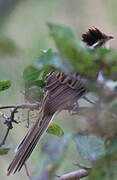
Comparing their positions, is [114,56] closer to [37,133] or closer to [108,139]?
[108,139]

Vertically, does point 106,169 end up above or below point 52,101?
below

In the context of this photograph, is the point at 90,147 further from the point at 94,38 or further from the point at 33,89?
the point at 94,38

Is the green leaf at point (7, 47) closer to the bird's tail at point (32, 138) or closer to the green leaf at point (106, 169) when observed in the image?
the bird's tail at point (32, 138)

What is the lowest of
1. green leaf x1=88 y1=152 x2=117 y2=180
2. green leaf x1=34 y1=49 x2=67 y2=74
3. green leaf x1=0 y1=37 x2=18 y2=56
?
green leaf x1=88 y1=152 x2=117 y2=180

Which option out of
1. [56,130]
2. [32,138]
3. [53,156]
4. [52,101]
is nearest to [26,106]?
[56,130]

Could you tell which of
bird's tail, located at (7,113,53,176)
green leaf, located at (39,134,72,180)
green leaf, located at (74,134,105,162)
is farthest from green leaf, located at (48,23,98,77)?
bird's tail, located at (7,113,53,176)

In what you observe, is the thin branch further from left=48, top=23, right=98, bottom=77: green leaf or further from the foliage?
left=48, top=23, right=98, bottom=77: green leaf

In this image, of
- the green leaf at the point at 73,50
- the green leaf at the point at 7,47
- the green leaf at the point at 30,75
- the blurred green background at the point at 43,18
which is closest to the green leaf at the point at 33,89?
the green leaf at the point at 30,75

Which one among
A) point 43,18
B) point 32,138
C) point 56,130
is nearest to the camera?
point 56,130
